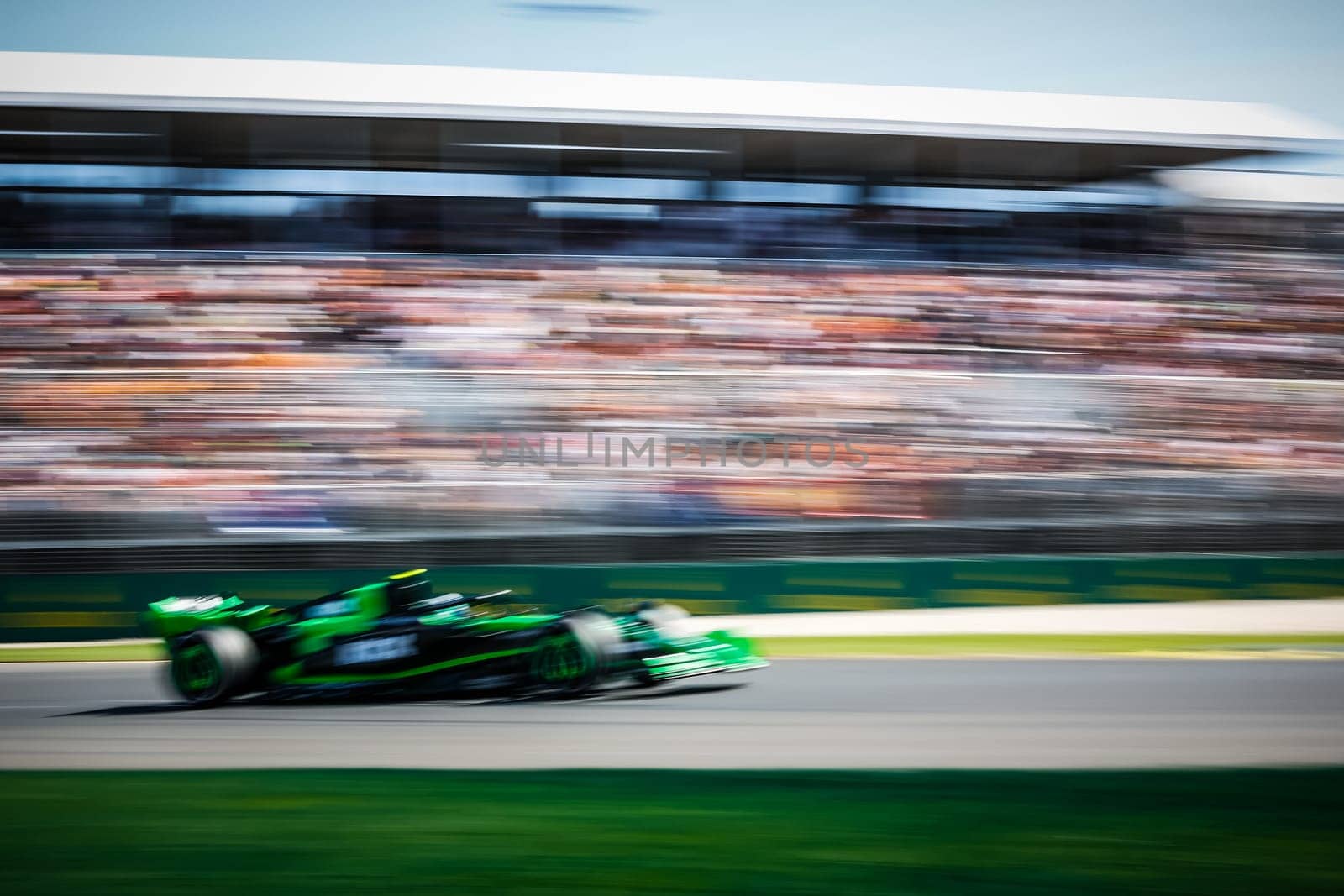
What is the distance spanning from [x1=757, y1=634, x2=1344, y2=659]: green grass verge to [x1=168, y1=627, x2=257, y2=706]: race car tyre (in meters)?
3.74

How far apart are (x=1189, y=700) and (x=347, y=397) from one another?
805cm

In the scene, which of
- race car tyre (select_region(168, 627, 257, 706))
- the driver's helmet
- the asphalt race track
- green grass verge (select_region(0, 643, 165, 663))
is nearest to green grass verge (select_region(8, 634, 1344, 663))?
green grass verge (select_region(0, 643, 165, 663))

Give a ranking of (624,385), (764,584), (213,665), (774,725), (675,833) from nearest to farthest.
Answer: (675,833) → (774,725) → (213,665) → (764,584) → (624,385)

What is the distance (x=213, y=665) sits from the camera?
691 cm

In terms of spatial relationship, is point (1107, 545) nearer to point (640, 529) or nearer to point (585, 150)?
point (640, 529)

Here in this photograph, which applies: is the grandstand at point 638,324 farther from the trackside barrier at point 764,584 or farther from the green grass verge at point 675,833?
the green grass verge at point 675,833

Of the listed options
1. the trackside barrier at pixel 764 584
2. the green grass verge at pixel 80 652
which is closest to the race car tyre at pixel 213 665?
the green grass verge at pixel 80 652

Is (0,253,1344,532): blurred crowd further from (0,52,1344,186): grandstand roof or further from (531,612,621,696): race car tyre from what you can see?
(531,612,621,696): race car tyre

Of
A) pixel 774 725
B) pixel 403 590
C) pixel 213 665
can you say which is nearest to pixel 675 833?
pixel 774 725

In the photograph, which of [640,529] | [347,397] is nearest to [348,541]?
[347,397]

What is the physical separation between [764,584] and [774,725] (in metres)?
5.20

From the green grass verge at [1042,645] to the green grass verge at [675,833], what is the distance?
4372 mm

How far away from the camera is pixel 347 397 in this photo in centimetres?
1205

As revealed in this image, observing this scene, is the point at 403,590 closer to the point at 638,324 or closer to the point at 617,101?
the point at 638,324
